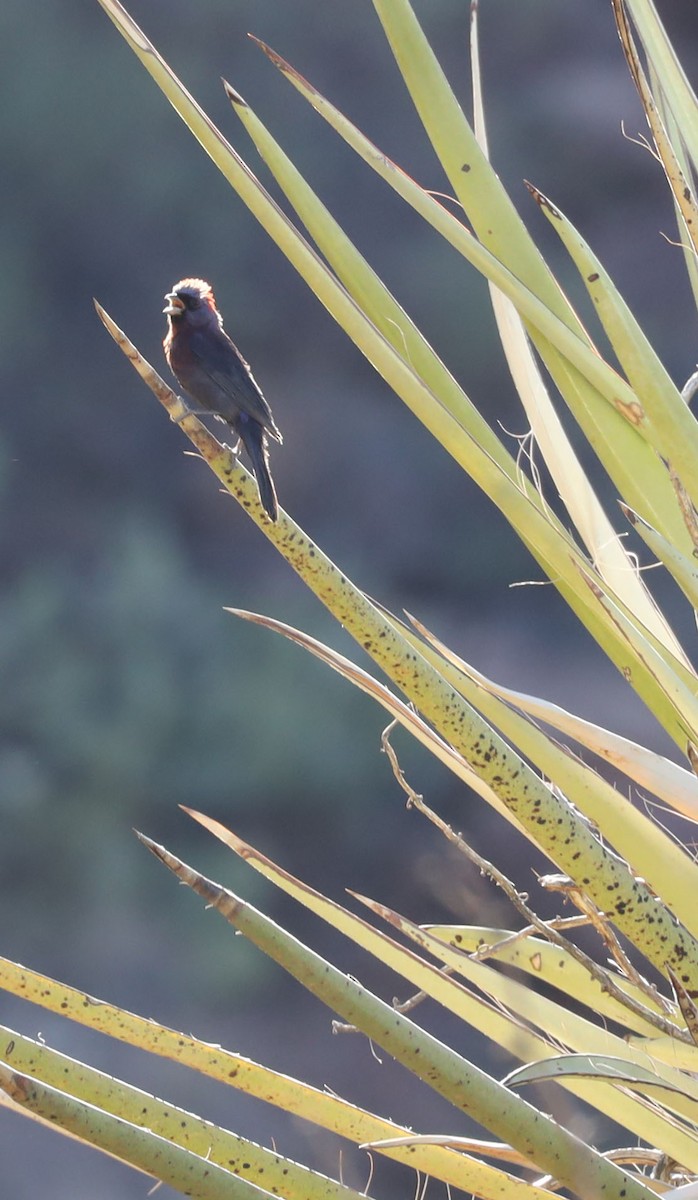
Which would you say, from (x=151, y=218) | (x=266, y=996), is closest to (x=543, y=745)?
(x=266, y=996)

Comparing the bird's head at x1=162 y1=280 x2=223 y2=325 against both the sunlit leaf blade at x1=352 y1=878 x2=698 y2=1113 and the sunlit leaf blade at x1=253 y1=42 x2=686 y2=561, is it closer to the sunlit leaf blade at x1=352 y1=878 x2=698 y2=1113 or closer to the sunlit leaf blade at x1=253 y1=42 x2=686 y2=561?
the sunlit leaf blade at x1=253 y1=42 x2=686 y2=561

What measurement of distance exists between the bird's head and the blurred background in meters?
0.73

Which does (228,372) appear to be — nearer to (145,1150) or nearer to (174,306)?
(174,306)

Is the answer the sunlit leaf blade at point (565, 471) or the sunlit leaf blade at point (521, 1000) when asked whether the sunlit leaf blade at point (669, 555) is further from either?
the sunlit leaf blade at point (521, 1000)

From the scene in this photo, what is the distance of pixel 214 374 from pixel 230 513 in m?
0.98

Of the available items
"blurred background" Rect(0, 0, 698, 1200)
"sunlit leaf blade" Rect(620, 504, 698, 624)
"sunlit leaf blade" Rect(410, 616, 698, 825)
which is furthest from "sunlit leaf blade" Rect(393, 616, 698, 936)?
"blurred background" Rect(0, 0, 698, 1200)

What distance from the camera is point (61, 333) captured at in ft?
9.70

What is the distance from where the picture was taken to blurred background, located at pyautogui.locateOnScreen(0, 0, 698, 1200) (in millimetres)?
2631

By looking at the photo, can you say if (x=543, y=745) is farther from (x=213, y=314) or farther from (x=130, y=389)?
(x=130, y=389)

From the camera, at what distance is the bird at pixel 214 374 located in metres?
1.89

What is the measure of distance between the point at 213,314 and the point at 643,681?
1521 mm

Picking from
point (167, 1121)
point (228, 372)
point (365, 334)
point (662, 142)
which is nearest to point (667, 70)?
point (662, 142)

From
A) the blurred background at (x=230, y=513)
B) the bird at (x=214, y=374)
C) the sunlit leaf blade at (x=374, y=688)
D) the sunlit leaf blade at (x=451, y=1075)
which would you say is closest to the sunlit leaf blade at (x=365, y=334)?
the sunlit leaf blade at (x=374, y=688)

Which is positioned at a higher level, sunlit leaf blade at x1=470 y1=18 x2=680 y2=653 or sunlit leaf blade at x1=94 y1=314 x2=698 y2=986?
sunlit leaf blade at x1=470 y1=18 x2=680 y2=653
